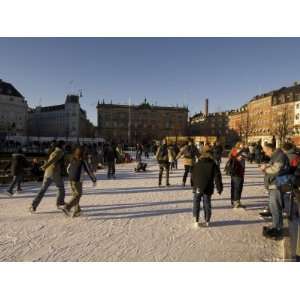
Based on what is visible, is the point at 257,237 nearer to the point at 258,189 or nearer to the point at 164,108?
the point at 258,189

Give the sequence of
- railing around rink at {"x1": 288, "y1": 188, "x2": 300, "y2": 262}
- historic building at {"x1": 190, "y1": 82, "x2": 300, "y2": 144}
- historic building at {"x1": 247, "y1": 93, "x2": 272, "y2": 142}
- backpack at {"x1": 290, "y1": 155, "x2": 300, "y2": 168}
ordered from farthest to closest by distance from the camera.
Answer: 1. historic building at {"x1": 247, "y1": 93, "x2": 272, "y2": 142}
2. historic building at {"x1": 190, "y1": 82, "x2": 300, "y2": 144}
3. backpack at {"x1": 290, "y1": 155, "x2": 300, "y2": 168}
4. railing around rink at {"x1": 288, "y1": 188, "x2": 300, "y2": 262}

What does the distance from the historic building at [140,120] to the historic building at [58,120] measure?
213 inches

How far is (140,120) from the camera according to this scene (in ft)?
304

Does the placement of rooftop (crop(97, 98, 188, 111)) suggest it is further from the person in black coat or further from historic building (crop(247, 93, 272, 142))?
the person in black coat

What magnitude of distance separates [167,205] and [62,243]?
321 centimetres

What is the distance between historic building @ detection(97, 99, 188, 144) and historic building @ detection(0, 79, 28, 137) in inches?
785

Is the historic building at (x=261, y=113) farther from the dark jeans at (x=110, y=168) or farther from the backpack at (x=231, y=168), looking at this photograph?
the backpack at (x=231, y=168)

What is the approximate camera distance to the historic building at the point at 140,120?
86100mm

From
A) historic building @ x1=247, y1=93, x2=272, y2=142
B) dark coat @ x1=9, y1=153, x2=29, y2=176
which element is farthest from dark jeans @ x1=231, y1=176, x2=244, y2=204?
historic building @ x1=247, y1=93, x2=272, y2=142

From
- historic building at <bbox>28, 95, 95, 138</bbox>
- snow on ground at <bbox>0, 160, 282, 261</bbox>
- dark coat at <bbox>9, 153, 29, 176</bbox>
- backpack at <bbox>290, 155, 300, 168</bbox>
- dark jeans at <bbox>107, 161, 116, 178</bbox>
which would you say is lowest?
snow on ground at <bbox>0, 160, 282, 261</bbox>

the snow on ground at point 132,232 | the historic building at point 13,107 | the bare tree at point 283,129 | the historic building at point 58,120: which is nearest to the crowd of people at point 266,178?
the snow on ground at point 132,232

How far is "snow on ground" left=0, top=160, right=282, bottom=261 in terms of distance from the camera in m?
4.26

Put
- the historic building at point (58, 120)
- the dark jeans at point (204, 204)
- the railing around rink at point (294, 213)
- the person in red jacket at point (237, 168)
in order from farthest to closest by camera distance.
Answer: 1. the historic building at point (58, 120)
2. the person in red jacket at point (237, 168)
3. the dark jeans at point (204, 204)
4. the railing around rink at point (294, 213)

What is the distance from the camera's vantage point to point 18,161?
8734mm
